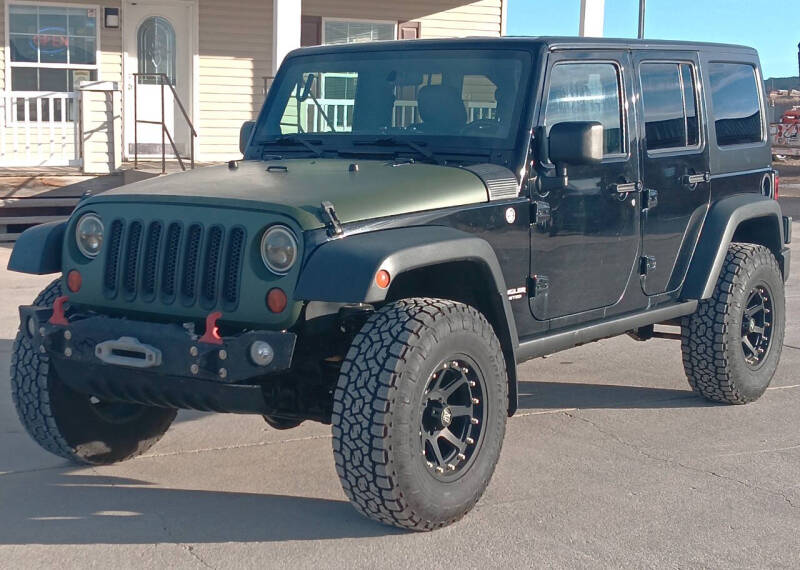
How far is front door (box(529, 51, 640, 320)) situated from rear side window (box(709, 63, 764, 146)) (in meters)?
0.97

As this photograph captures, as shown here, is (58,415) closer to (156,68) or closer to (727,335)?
(727,335)

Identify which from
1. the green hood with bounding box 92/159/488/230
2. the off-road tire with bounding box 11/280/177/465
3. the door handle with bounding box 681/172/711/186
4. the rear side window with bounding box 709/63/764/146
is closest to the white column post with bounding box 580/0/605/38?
the rear side window with bounding box 709/63/764/146

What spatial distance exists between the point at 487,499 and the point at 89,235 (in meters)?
1.99

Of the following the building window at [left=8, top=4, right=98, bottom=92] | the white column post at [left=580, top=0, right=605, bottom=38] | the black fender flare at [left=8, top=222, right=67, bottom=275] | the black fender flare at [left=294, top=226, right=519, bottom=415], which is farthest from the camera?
the white column post at [left=580, top=0, right=605, bottom=38]

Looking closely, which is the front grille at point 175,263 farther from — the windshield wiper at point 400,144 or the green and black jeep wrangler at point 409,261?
the windshield wiper at point 400,144

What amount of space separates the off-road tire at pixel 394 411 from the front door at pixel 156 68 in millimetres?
12001

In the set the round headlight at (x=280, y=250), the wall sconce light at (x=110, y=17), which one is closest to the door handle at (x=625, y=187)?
the round headlight at (x=280, y=250)

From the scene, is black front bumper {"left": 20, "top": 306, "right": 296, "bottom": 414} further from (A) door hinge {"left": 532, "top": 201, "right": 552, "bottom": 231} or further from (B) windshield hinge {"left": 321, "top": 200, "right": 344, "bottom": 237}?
(A) door hinge {"left": 532, "top": 201, "right": 552, "bottom": 231}

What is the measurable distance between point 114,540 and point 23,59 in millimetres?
12276

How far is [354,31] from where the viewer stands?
1752cm

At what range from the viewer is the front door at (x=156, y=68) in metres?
15.7

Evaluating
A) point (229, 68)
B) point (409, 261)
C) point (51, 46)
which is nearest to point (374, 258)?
point (409, 261)

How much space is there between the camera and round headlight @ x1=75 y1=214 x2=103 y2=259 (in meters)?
4.67

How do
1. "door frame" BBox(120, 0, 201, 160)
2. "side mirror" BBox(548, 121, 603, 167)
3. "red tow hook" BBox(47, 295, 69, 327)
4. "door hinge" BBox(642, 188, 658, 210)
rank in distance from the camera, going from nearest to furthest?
"red tow hook" BBox(47, 295, 69, 327), "side mirror" BBox(548, 121, 603, 167), "door hinge" BBox(642, 188, 658, 210), "door frame" BBox(120, 0, 201, 160)
